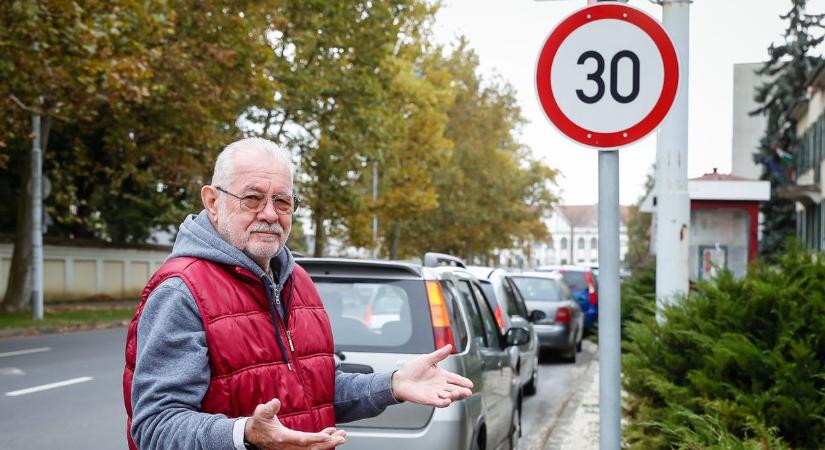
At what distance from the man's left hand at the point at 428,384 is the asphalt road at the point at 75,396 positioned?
241 inches

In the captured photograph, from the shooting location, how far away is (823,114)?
35.0 m

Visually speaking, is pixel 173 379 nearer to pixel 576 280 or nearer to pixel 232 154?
pixel 232 154

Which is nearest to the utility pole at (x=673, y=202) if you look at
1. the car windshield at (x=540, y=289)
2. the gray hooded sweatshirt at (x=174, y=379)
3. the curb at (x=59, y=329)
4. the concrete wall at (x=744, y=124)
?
the gray hooded sweatshirt at (x=174, y=379)

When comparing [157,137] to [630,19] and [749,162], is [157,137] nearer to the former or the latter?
[630,19]

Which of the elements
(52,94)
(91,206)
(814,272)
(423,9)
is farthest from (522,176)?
(814,272)

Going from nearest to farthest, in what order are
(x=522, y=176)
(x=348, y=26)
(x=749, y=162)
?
(x=348, y=26), (x=522, y=176), (x=749, y=162)

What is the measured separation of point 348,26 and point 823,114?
15616 millimetres

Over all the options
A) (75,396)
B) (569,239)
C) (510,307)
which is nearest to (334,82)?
(510,307)

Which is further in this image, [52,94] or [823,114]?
[823,114]

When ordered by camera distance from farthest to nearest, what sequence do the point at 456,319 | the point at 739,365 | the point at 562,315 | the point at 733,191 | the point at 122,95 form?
1. the point at 122,95
2. the point at 562,315
3. the point at 733,191
4. the point at 456,319
5. the point at 739,365

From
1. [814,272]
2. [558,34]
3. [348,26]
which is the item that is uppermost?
[348,26]

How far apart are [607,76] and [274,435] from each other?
256 centimetres

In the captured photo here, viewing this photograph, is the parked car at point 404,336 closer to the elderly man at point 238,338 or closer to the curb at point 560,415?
the elderly man at point 238,338

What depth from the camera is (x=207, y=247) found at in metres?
2.91
